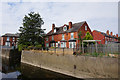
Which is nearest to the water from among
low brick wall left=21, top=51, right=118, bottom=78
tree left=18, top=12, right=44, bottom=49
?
low brick wall left=21, top=51, right=118, bottom=78

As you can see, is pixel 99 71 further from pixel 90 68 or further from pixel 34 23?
pixel 34 23

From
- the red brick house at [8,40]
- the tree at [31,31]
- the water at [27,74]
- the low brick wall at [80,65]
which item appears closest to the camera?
the low brick wall at [80,65]

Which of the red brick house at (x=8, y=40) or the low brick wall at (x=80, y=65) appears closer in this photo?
the low brick wall at (x=80, y=65)

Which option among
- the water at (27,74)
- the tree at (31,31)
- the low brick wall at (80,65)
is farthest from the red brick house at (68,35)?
the water at (27,74)

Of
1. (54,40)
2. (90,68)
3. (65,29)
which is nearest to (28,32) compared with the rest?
(54,40)

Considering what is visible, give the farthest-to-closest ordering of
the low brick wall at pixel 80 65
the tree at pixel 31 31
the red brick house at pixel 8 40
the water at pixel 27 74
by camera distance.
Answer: the red brick house at pixel 8 40, the tree at pixel 31 31, the water at pixel 27 74, the low brick wall at pixel 80 65

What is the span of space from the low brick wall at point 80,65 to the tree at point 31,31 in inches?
326

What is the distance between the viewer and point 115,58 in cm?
973

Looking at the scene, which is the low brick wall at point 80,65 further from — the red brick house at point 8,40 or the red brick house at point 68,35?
the red brick house at point 8,40

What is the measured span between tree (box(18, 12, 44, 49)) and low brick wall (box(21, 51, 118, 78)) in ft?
27.2

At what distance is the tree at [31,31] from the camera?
25875 mm

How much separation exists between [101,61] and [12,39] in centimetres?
5198

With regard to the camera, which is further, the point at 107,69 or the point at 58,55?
the point at 58,55

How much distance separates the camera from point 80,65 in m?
12.5
